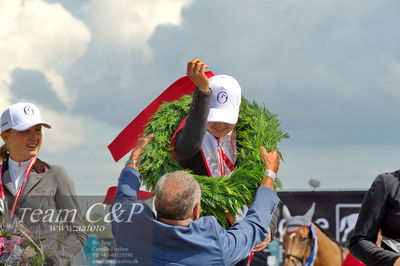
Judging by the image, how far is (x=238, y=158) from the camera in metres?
4.42

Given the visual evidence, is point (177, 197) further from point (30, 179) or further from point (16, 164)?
point (16, 164)

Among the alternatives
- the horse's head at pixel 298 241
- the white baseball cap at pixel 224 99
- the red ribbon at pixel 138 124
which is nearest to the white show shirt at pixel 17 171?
the red ribbon at pixel 138 124

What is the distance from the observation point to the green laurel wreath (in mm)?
4191

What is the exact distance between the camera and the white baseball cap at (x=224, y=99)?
170 inches

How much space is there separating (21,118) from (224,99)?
1.23 m

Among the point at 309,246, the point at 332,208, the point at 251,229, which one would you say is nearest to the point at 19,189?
the point at 251,229

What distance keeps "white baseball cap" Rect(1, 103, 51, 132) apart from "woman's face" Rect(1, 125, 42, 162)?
43mm

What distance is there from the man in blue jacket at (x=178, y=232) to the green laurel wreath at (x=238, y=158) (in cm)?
54

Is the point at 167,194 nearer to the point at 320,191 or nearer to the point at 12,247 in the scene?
the point at 12,247

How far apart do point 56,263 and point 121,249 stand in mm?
545

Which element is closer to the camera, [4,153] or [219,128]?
[219,128]

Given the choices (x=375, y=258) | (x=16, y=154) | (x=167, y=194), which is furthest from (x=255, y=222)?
(x=16, y=154)

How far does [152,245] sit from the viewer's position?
11.3 feet

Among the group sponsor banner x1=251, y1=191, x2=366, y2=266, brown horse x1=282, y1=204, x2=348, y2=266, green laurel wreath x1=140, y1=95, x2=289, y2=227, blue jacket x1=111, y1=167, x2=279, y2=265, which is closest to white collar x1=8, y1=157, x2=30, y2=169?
green laurel wreath x1=140, y1=95, x2=289, y2=227
